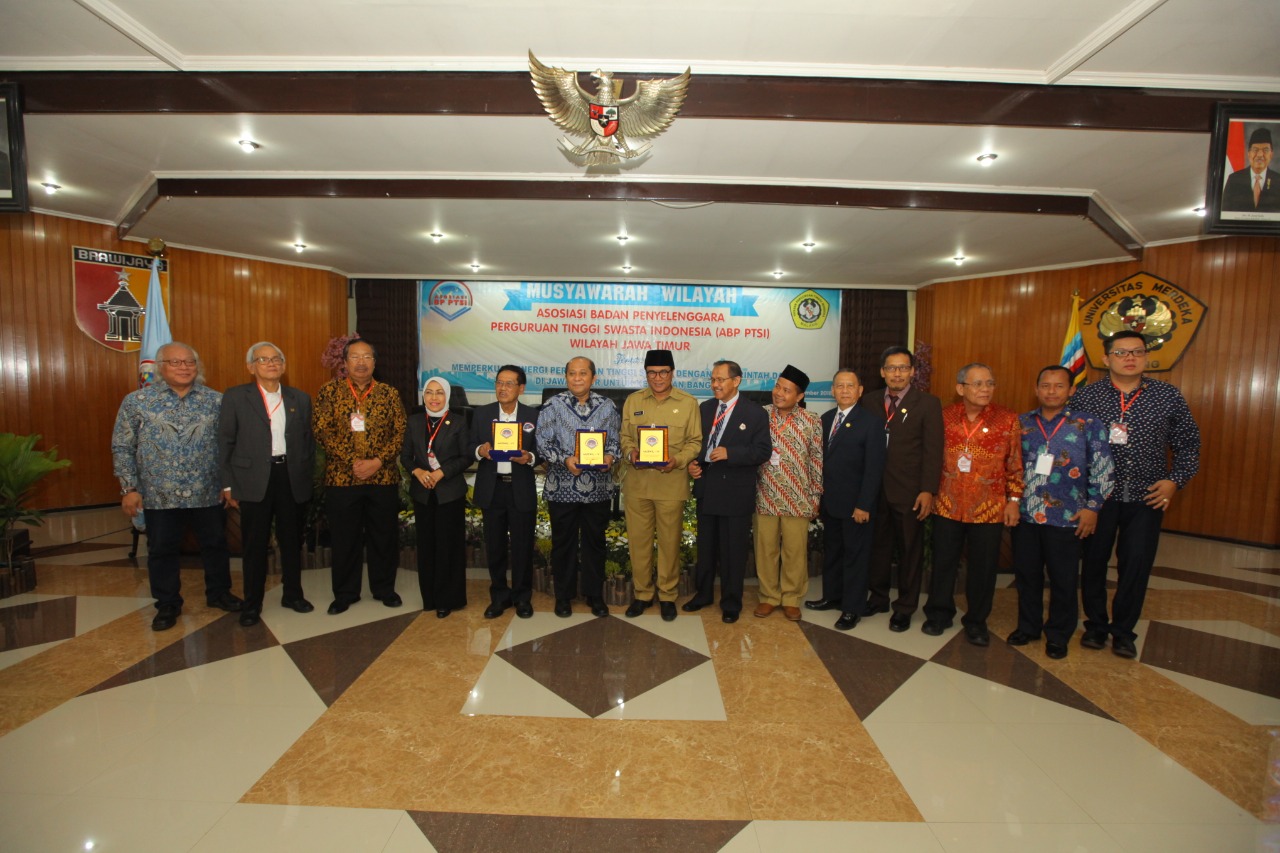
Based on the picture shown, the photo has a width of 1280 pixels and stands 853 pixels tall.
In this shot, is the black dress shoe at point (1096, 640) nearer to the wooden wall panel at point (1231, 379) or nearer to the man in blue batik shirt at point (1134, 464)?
the man in blue batik shirt at point (1134, 464)

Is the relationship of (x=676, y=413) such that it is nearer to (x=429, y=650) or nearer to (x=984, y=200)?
(x=429, y=650)

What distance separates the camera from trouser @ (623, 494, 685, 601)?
3146 mm

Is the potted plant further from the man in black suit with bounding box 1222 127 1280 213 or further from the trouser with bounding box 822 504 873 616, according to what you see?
the man in black suit with bounding box 1222 127 1280 213

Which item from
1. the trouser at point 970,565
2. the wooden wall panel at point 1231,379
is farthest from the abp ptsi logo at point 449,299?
the wooden wall panel at point 1231,379

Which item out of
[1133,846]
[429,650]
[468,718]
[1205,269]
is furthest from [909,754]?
[1205,269]

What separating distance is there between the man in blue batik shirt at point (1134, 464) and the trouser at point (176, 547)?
4.76 metres

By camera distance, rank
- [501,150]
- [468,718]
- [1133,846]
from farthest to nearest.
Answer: [501,150] → [468,718] → [1133,846]

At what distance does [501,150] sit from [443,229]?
213 centimetres

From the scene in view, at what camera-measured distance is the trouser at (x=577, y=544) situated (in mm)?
3123

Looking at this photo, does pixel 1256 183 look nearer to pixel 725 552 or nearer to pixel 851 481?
pixel 851 481

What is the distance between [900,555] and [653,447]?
1.53 metres

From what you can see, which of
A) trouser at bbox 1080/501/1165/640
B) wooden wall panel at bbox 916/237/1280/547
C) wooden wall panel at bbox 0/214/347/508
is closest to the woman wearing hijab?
trouser at bbox 1080/501/1165/640

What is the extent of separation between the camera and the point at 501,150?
409cm

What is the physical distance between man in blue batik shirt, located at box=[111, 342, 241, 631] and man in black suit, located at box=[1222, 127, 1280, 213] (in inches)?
207
